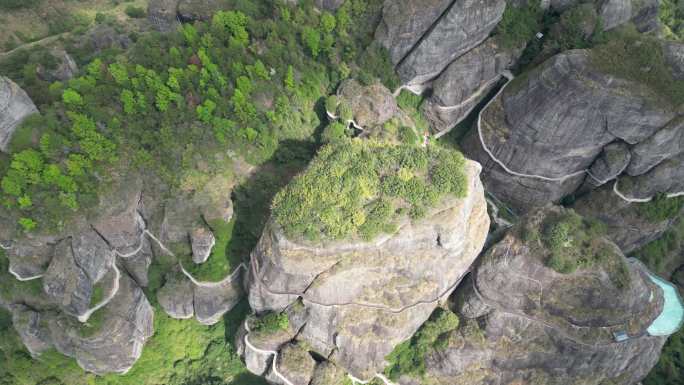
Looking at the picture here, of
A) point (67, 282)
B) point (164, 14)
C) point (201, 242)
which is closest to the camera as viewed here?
point (67, 282)

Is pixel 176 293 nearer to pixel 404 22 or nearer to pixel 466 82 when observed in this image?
pixel 404 22

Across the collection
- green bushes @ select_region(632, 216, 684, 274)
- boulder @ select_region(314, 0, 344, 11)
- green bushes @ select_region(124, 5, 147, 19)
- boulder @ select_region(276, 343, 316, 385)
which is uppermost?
green bushes @ select_region(632, 216, 684, 274)

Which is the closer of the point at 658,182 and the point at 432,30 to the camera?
the point at 658,182

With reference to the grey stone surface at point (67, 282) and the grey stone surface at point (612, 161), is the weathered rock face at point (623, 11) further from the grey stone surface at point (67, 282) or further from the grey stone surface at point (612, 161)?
the grey stone surface at point (67, 282)

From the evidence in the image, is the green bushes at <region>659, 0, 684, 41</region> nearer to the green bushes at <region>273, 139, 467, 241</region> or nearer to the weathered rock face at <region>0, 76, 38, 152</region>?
the green bushes at <region>273, 139, 467, 241</region>

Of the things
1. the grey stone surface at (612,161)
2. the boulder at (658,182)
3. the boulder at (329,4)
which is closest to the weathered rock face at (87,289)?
the boulder at (329,4)

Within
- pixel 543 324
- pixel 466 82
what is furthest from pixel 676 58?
pixel 543 324

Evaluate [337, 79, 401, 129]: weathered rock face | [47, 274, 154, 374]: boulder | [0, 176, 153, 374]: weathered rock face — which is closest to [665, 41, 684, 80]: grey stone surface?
[337, 79, 401, 129]: weathered rock face
